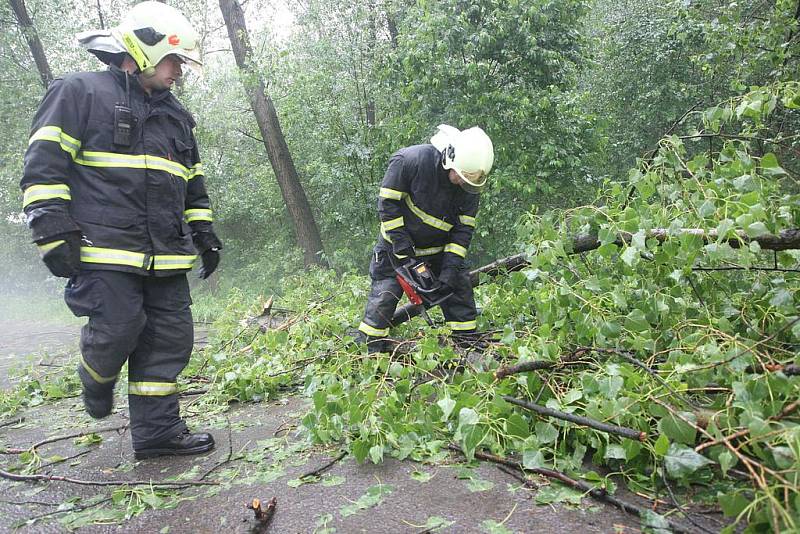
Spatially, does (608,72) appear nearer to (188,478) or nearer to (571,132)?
(571,132)

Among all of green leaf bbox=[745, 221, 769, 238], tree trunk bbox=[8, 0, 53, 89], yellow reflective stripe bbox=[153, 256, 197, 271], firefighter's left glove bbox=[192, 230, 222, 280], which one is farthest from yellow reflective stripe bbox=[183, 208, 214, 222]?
tree trunk bbox=[8, 0, 53, 89]

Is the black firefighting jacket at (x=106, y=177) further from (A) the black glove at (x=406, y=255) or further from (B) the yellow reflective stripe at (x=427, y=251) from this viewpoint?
(B) the yellow reflective stripe at (x=427, y=251)

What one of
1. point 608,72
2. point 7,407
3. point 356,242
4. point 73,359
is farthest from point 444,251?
point 608,72

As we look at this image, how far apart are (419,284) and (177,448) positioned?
176 cm

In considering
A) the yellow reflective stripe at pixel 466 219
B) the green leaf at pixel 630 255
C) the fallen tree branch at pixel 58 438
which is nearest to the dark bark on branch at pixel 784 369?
the green leaf at pixel 630 255

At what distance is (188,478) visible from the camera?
2203 millimetres

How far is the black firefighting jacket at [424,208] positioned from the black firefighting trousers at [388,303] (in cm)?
14

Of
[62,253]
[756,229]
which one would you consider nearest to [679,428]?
[756,229]

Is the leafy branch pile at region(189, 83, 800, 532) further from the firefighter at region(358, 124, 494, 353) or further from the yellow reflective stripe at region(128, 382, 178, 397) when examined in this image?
the yellow reflective stripe at region(128, 382, 178, 397)

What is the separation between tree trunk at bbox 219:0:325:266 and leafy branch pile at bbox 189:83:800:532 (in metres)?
6.78

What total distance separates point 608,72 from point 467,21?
6.89 metres

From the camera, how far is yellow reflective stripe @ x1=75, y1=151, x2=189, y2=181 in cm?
235

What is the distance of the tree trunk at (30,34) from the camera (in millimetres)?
9742

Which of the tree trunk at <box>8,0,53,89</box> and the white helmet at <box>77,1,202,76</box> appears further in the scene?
the tree trunk at <box>8,0,53,89</box>
